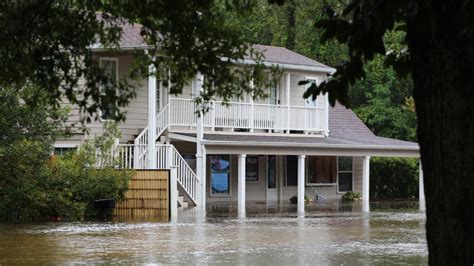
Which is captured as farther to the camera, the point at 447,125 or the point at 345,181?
the point at 345,181

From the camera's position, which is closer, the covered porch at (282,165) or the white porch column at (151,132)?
the white porch column at (151,132)

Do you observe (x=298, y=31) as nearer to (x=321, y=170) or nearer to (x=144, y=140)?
(x=321, y=170)

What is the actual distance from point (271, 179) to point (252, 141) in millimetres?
7424

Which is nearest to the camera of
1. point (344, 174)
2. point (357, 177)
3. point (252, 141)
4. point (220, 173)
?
point (252, 141)

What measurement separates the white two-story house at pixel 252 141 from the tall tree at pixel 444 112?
69.9 ft

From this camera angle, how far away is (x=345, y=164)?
41.1 meters

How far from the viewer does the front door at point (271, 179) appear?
3772 centimetres

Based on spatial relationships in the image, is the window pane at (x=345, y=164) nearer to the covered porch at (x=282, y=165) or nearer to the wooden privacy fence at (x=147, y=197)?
the covered porch at (x=282, y=165)

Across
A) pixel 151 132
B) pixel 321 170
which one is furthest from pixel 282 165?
pixel 151 132

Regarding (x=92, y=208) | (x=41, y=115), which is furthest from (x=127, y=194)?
(x=41, y=115)

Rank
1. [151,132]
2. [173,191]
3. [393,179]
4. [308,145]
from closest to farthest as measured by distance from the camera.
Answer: [173,191]
[151,132]
[308,145]
[393,179]

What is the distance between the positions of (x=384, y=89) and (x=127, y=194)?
1064 inches

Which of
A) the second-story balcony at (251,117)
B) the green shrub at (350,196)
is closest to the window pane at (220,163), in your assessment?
the second-story balcony at (251,117)

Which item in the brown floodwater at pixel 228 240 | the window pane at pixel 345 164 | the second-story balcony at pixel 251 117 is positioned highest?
the second-story balcony at pixel 251 117
